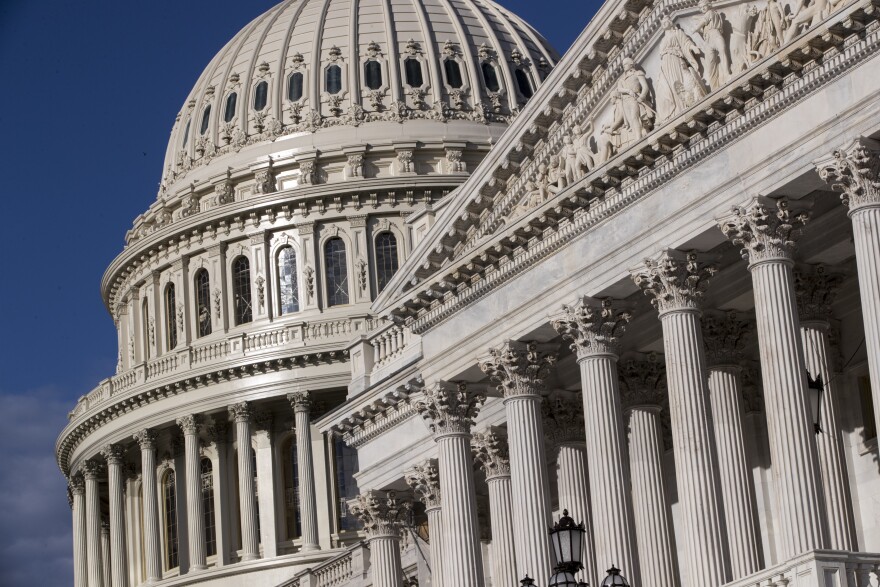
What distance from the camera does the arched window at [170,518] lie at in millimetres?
102688

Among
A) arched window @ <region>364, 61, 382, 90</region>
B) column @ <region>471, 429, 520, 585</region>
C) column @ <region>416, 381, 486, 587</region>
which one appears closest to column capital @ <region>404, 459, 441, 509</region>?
column @ <region>471, 429, 520, 585</region>

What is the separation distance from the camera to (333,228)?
101 metres

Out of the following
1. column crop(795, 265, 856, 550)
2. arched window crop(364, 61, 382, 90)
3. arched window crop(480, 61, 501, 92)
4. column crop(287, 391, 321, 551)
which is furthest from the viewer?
arched window crop(480, 61, 501, 92)

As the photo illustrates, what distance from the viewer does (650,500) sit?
4925 cm

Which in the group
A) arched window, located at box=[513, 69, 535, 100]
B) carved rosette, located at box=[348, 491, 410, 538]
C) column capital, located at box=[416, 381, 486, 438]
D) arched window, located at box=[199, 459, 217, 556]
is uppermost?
arched window, located at box=[513, 69, 535, 100]

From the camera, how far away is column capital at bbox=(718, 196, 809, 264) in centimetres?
4372

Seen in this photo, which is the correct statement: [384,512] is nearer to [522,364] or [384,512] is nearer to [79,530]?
[522,364]

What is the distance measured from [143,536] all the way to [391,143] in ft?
72.3

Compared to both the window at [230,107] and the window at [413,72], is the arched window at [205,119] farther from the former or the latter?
the window at [413,72]

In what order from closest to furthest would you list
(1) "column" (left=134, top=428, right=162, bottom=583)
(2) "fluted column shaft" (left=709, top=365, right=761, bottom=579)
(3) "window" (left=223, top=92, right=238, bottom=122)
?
(2) "fluted column shaft" (left=709, top=365, right=761, bottom=579), (1) "column" (left=134, top=428, right=162, bottom=583), (3) "window" (left=223, top=92, right=238, bottom=122)

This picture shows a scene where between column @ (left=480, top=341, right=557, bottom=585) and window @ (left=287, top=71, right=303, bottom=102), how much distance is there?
5481cm

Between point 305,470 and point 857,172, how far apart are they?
5879 centimetres

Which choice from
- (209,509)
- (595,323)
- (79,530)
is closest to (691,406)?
(595,323)

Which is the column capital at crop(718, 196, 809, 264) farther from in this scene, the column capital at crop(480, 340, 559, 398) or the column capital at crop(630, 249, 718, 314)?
the column capital at crop(480, 340, 559, 398)
